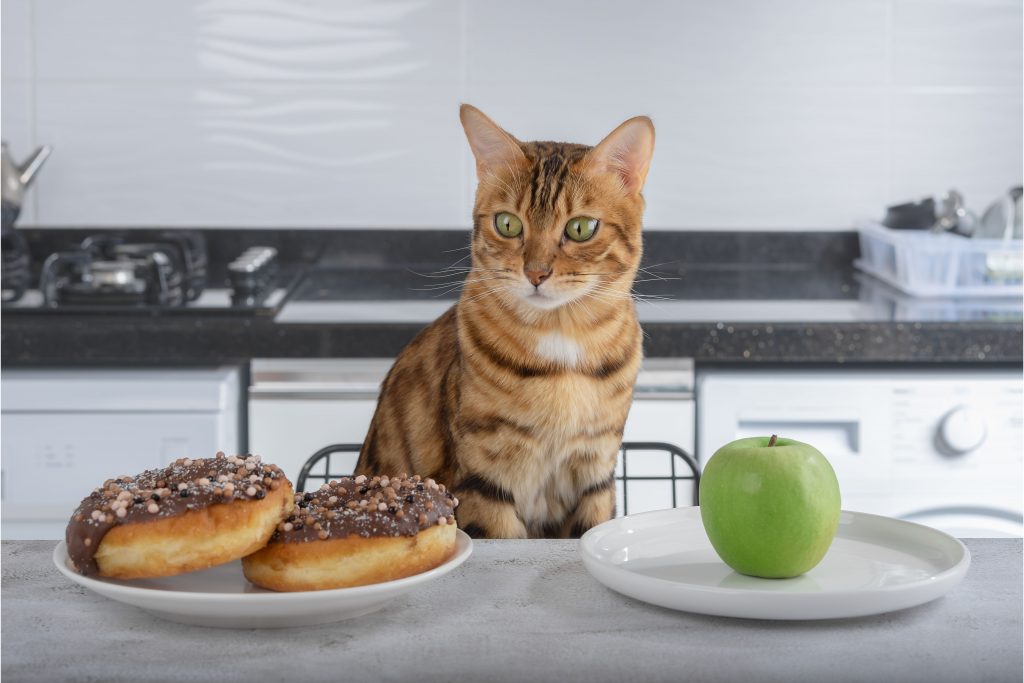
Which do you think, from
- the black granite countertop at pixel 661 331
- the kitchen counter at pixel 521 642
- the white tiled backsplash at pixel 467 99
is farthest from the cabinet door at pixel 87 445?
the kitchen counter at pixel 521 642

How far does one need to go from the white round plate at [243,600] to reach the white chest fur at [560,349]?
1.60 ft

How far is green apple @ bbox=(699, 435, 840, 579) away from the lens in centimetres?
83

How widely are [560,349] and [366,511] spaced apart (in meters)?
0.53

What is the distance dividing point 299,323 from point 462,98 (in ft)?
2.97

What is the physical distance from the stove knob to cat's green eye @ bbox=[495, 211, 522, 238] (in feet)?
4.09

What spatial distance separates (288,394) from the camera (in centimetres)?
217

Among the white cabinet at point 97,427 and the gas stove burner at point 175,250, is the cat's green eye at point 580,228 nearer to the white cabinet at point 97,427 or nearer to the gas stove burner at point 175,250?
the white cabinet at point 97,427

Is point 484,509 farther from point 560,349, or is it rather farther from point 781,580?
point 781,580

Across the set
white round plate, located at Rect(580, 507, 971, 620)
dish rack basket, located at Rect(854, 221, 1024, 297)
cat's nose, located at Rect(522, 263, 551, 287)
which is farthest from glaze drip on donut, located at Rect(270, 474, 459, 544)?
dish rack basket, located at Rect(854, 221, 1024, 297)

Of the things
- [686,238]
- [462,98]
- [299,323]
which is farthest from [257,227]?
[686,238]

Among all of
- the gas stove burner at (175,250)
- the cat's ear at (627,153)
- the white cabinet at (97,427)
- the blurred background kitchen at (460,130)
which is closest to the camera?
the cat's ear at (627,153)

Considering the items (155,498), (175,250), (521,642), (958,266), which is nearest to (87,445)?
(175,250)

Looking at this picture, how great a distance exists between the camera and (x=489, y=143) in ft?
4.06

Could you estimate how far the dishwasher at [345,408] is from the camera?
7.11 feet
